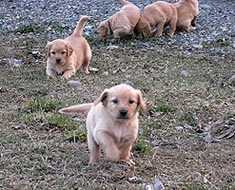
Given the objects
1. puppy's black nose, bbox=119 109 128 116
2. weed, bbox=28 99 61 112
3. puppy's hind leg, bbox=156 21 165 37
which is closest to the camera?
puppy's black nose, bbox=119 109 128 116

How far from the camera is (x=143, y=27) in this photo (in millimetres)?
10211

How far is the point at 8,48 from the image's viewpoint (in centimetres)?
906

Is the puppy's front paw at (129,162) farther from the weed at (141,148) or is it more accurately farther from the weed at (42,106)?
Answer: the weed at (42,106)

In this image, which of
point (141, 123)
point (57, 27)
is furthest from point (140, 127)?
point (57, 27)

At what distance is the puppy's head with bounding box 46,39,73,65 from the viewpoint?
775 centimetres

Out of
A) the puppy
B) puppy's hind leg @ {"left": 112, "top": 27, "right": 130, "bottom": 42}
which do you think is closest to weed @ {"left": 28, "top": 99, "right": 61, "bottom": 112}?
the puppy

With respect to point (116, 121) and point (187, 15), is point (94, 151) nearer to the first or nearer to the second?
point (116, 121)

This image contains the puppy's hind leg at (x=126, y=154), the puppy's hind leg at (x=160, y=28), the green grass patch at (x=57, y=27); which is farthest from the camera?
the green grass patch at (x=57, y=27)

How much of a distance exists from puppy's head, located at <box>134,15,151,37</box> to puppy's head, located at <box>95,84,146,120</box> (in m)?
6.32

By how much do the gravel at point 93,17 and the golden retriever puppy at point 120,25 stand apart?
0.37 m

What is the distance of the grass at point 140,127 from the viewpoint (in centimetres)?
391

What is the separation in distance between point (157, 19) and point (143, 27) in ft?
1.40

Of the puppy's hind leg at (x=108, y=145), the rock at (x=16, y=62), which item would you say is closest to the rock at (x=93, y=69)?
the rock at (x=16, y=62)

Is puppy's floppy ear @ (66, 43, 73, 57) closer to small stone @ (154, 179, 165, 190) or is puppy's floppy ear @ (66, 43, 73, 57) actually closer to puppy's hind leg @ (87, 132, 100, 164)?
puppy's hind leg @ (87, 132, 100, 164)
